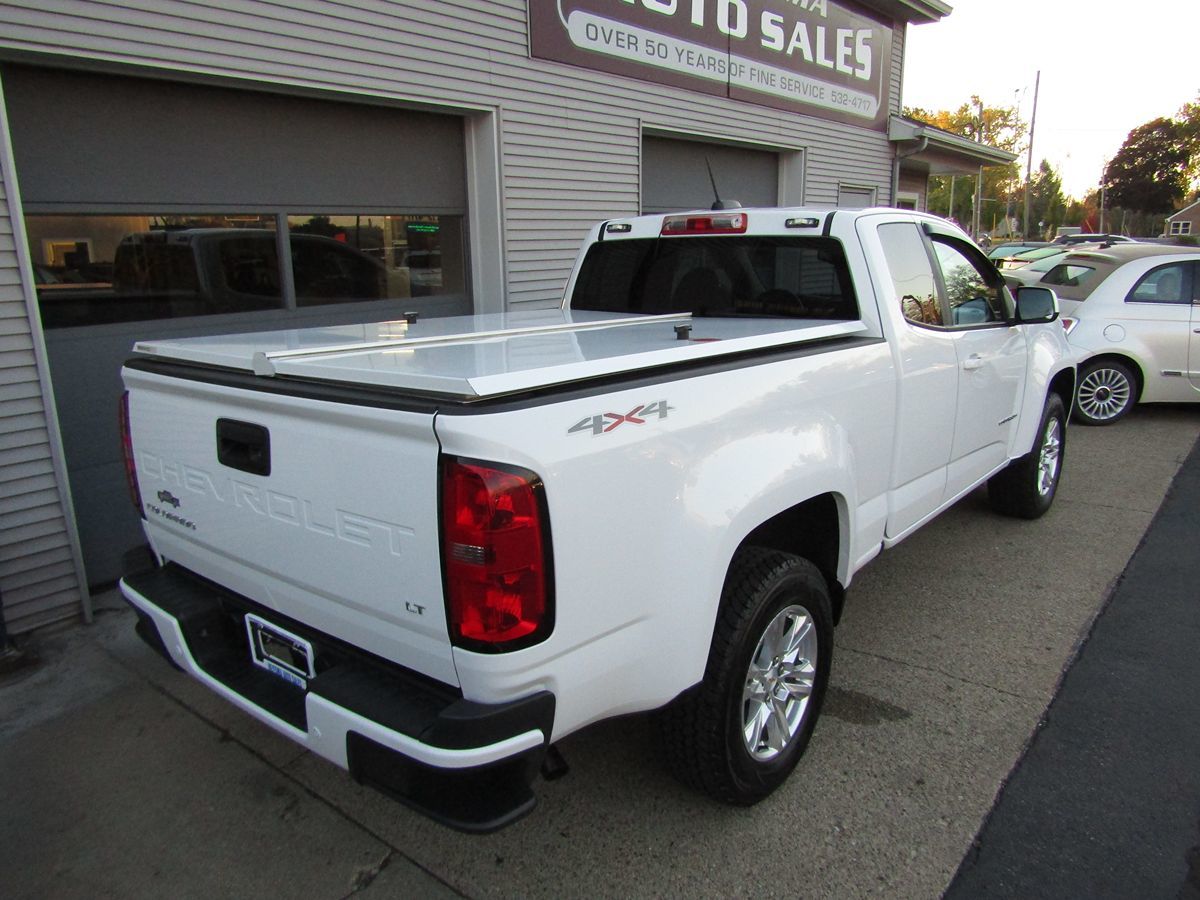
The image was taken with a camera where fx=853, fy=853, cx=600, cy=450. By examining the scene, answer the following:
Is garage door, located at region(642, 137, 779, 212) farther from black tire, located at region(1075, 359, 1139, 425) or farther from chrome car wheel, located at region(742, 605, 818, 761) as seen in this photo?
chrome car wheel, located at region(742, 605, 818, 761)

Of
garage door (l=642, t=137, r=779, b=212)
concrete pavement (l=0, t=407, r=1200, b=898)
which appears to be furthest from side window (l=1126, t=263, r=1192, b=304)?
concrete pavement (l=0, t=407, r=1200, b=898)

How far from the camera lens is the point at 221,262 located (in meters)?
5.18

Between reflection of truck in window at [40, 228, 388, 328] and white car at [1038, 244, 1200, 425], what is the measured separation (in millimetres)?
6732

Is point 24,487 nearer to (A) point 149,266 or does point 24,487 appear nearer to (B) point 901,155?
(A) point 149,266

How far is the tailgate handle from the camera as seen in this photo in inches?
90.4

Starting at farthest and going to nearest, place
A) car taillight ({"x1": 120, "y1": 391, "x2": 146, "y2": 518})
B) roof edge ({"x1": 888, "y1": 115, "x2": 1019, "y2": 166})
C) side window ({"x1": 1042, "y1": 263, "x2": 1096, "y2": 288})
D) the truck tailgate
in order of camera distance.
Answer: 1. roof edge ({"x1": 888, "y1": 115, "x2": 1019, "y2": 166})
2. side window ({"x1": 1042, "y1": 263, "x2": 1096, "y2": 288})
3. car taillight ({"x1": 120, "y1": 391, "x2": 146, "y2": 518})
4. the truck tailgate

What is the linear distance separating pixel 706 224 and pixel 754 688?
218 cm

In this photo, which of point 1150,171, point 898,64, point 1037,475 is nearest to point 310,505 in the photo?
point 1037,475

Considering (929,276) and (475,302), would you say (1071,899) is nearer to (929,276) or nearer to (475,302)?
(929,276)

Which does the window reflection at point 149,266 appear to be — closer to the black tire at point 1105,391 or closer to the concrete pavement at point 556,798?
the concrete pavement at point 556,798

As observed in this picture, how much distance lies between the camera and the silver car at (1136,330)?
319 inches

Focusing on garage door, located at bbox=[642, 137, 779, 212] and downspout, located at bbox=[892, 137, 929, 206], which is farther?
downspout, located at bbox=[892, 137, 929, 206]

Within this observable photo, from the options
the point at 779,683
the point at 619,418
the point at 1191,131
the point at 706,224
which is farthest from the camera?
the point at 1191,131

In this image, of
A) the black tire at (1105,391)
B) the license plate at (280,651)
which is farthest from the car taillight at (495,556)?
the black tire at (1105,391)
